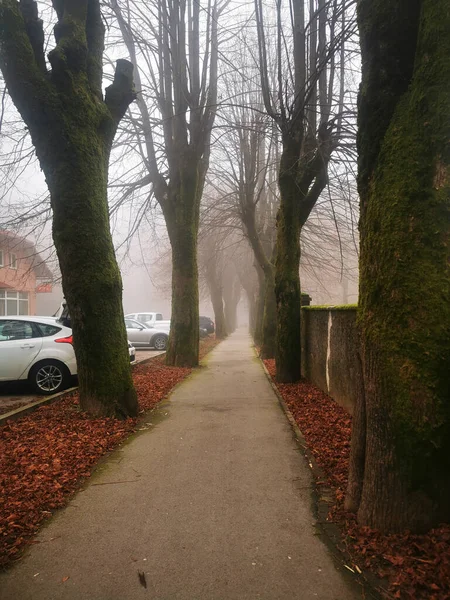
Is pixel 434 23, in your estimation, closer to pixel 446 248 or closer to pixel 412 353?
pixel 446 248

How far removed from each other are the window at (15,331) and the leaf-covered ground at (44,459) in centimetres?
181

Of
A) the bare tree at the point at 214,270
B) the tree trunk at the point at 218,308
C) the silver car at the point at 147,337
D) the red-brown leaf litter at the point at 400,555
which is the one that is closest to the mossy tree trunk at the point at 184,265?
the silver car at the point at 147,337

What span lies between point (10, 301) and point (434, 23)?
3309cm

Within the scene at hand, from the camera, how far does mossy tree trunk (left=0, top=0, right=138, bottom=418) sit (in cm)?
623

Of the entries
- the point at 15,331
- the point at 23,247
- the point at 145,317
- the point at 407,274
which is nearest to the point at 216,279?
the point at 145,317

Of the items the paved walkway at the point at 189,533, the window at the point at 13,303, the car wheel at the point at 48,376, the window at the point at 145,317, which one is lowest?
the paved walkway at the point at 189,533

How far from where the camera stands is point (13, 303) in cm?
3198

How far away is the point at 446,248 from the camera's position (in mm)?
2951

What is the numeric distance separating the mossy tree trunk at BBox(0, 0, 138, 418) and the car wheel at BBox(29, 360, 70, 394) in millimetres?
2250

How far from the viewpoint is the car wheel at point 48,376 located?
8.63m

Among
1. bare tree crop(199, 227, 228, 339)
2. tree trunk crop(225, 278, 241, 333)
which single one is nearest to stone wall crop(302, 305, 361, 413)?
bare tree crop(199, 227, 228, 339)

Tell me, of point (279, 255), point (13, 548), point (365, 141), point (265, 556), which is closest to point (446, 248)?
point (365, 141)

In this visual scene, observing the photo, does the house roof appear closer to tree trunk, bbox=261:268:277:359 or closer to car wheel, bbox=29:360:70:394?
car wheel, bbox=29:360:70:394

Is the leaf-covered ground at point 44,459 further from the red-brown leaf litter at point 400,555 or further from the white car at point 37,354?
the red-brown leaf litter at point 400,555
